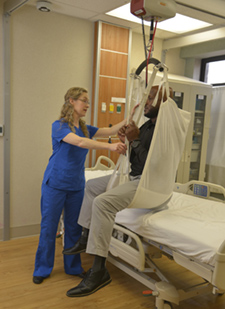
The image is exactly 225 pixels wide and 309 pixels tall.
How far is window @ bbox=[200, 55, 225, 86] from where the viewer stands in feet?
16.5

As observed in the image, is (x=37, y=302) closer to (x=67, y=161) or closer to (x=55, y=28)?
(x=67, y=161)

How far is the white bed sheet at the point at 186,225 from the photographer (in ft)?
6.57

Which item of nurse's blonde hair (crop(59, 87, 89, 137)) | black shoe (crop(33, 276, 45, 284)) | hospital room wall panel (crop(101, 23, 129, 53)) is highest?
hospital room wall panel (crop(101, 23, 129, 53))

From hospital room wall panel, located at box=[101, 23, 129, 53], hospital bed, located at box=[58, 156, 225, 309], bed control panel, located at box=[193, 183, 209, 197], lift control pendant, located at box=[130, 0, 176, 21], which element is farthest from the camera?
hospital room wall panel, located at box=[101, 23, 129, 53]

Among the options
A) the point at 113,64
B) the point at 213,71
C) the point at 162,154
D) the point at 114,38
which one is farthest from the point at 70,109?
the point at 213,71

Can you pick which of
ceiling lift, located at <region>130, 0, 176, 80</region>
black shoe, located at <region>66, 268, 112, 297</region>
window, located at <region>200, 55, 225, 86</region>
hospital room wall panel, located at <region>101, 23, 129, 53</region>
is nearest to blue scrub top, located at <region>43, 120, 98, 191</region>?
black shoe, located at <region>66, 268, 112, 297</region>

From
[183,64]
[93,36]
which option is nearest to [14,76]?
[93,36]

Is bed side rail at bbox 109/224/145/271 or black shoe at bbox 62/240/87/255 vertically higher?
bed side rail at bbox 109/224/145/271

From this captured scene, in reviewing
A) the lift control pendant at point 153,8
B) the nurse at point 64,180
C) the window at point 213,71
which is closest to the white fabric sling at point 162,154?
the lift control pendant at point 153,8

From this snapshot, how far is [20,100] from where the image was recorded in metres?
3.72

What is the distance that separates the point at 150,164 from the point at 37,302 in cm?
138

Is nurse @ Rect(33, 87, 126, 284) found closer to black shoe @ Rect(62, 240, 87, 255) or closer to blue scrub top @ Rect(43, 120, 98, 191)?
blue scrub top @ Rect(43, 120, 98, 191)

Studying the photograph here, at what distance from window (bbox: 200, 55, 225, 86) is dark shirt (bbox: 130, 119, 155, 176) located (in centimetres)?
299

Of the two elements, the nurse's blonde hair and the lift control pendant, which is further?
the nurse's blonde hair
